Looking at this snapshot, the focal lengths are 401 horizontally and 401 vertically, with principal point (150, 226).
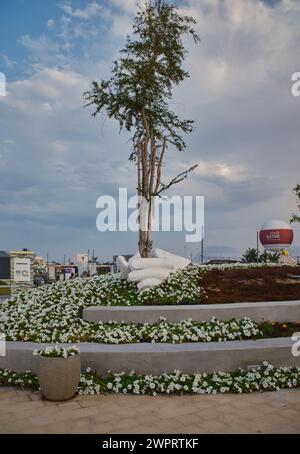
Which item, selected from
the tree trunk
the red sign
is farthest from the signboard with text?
the red sign

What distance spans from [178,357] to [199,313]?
71.8 inches

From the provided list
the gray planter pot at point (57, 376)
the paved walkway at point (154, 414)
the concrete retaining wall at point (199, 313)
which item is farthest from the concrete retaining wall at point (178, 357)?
the concrete retaining wall at point (199, 313)

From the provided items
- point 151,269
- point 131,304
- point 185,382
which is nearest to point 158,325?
point 131,304

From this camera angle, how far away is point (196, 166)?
13.5m

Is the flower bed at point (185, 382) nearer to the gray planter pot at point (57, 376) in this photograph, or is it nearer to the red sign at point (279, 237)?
the gray planter pot at point (57, 376)

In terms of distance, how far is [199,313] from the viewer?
8.30m

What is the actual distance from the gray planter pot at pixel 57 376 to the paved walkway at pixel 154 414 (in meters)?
0.14

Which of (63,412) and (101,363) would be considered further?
(101,363)

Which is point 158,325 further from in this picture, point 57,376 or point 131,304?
point 57,376

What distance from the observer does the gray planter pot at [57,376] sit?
5715mm

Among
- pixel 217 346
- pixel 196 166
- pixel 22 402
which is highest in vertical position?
pixel 196 166

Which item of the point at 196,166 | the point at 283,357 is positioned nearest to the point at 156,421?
the point at 283,357
